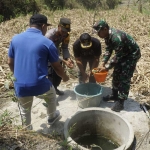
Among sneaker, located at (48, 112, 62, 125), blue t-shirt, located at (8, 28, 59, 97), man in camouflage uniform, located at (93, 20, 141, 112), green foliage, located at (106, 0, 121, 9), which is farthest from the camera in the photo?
green foliage, located at (106, 0, 121, 9)

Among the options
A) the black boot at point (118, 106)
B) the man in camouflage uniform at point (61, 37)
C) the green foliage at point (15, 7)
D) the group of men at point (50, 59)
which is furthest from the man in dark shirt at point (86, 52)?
the green foliage at point (15, 7)

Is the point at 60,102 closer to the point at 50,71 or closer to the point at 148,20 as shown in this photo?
the point at 50,71

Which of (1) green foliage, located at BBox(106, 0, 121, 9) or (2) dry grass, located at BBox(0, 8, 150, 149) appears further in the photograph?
(1) green foliage, located at BBox(106, 0, 121, 9)

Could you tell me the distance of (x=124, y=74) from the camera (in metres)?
4.16

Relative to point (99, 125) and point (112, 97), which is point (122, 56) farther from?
point (99, 125)

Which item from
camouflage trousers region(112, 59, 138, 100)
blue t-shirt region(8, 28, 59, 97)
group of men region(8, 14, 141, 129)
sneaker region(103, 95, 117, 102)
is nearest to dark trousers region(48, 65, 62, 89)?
group of men region(8, 14, 141, 129)

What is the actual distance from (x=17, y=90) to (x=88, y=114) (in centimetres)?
145

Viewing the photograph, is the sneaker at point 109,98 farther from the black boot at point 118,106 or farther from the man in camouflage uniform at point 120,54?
the black boot at point 118,106

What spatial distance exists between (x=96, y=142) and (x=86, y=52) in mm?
1764

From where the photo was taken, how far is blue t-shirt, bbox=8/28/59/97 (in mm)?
2943

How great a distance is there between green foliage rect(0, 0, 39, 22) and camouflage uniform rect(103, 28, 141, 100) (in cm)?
1144

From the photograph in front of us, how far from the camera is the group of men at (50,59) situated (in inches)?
117

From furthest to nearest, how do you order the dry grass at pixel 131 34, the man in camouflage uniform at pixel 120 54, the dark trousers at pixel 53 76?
the dry grass at pixel 131 34
the dark trousers at pixel 53 76
the man in camouflage uniform at pixel 120 54

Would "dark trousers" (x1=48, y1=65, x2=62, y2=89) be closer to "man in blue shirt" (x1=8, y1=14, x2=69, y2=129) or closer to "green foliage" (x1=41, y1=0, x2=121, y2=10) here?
"man in blue shirt" (x1=8, y1=14, x2=69, y2=129)
